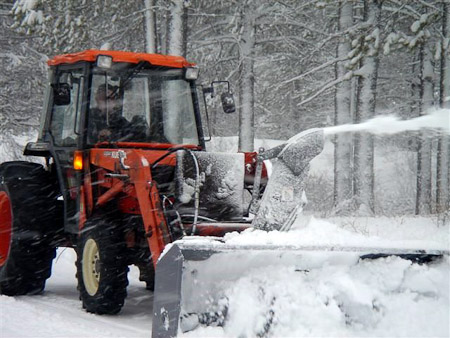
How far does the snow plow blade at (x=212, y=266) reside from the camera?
4363 mm

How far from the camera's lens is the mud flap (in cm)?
527

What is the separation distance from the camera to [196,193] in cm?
594

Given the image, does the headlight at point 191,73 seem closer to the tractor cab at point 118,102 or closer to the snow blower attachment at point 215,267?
the tractor cab at point 118,102

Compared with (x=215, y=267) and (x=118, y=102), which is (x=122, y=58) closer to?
(x=118, y=102)

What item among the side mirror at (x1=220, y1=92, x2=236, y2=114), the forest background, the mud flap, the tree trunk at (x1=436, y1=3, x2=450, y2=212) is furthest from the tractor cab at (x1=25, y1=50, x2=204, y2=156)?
→ the tree trunk at (x1=436, y1=3, x2=450, y2=212)

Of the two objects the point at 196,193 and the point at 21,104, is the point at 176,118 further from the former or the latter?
the point at 21,104

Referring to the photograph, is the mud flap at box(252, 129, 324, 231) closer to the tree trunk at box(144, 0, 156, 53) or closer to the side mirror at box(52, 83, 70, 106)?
the side mirror at box(52, 83, 70, 106)

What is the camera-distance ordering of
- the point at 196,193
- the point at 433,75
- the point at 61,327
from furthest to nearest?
1. the point at 433,75
2. the point at 196,193
3. the point at 61,327

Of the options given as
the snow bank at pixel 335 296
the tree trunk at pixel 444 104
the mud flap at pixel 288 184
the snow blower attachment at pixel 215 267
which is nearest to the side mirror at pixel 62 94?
the mud flap at pixel 288 184

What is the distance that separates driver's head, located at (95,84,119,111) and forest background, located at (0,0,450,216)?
3843mm

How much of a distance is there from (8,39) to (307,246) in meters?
16.9

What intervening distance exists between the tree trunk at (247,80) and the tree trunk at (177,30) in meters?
1.85

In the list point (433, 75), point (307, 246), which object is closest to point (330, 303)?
point (307, 246)

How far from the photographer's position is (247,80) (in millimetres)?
15094
